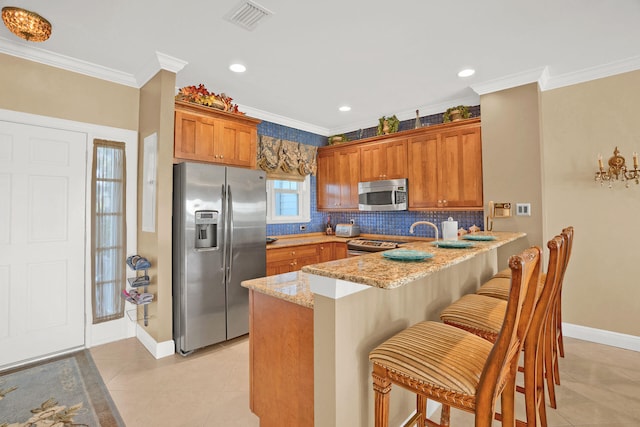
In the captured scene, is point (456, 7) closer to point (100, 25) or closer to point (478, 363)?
point (478, 363)

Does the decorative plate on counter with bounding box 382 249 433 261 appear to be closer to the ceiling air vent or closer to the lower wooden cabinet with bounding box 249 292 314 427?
the lower wooden cabinet with bounding box 249 292 314 427

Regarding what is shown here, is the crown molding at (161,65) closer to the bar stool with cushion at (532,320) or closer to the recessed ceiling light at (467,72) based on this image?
the recessed ceiling light at (467,72)

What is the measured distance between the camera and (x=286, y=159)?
459 cm

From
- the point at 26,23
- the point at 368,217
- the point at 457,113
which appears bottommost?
the point at 368,217

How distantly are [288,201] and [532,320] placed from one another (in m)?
3.77

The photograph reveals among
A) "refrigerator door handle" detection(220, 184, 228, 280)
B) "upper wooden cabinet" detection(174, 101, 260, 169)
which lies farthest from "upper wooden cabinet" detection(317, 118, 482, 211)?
"refrigerator door handle" detection(220, 184, 228, 280)

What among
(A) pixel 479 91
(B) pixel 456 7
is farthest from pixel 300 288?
(A) pixel 479 91

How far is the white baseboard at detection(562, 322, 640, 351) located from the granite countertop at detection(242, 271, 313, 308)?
307 cm

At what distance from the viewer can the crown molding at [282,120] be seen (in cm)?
413

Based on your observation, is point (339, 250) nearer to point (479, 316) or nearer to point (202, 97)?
point (202, 97)

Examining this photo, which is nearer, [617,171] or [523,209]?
[617,171]

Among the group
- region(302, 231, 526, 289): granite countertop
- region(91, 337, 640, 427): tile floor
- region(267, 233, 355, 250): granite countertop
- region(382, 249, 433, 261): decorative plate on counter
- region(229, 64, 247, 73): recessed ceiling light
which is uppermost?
region(229, 64, 247, 73): recessed ceiling light

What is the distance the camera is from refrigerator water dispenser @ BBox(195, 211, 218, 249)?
294cm

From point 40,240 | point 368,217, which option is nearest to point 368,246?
point 368,217
